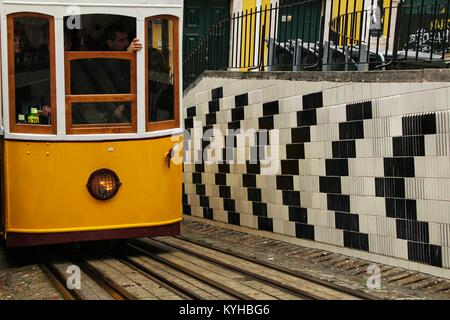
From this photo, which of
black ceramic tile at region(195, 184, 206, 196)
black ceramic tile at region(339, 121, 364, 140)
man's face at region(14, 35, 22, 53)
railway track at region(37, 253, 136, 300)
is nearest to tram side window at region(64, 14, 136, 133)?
man's face at region(14, 35, 22, 53)

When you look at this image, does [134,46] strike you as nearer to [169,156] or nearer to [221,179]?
[169,156]

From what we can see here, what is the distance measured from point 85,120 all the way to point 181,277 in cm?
194

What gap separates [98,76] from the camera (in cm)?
832

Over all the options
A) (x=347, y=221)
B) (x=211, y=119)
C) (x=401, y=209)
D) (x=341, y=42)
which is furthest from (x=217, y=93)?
(x=401, y=209)

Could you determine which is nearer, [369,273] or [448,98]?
[448,98]

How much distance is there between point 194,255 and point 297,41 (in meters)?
3.13

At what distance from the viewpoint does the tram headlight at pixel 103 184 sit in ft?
27.5

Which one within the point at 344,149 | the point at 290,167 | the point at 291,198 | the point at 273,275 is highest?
the point at 344,149

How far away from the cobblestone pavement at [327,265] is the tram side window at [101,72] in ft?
6.94

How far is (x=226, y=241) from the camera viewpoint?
1020cm

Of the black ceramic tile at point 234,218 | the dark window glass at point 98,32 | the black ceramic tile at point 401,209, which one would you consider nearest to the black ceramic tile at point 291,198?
the black ceramic tile at point 234,218

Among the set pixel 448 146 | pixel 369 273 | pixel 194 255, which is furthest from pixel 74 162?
pixel 448 146

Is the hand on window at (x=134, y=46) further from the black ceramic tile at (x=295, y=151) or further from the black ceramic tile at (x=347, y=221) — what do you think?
the black ceramic tile at (x=347, y=221)
